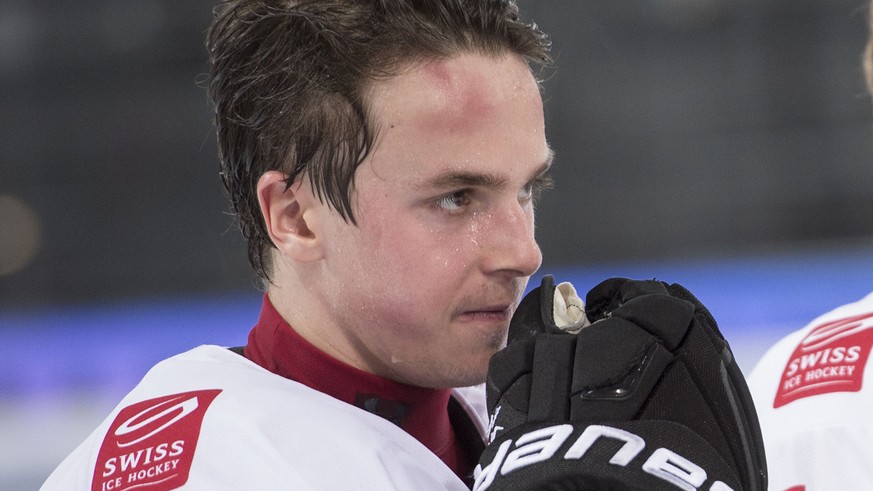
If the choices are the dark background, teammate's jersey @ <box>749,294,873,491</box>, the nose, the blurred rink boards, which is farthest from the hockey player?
the dark background

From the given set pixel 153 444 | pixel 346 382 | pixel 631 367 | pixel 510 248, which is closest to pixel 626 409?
pixel 631 367

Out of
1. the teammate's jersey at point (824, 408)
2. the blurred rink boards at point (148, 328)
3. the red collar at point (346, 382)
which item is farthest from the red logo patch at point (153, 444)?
the blurred rink boards at point (148, 328)

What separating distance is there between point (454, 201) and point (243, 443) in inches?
12.3

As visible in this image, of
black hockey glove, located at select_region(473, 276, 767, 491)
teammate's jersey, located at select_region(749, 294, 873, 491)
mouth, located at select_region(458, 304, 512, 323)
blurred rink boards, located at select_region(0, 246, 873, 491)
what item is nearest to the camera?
black hockey glove, located at select_region(473, 276, 767, 491)

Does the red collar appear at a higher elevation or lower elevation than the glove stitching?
lower

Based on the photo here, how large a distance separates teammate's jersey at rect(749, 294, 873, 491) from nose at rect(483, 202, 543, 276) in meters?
0.50

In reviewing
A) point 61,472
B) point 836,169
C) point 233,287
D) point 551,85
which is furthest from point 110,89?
point 61,472

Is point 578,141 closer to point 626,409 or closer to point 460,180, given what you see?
point 460,180

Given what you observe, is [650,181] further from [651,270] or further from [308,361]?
[308,361]

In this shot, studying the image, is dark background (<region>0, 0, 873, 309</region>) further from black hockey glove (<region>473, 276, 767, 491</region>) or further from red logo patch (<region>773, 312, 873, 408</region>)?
black hockey glove (<region>473, 276, 767, 491</region>)

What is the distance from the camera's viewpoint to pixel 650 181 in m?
3.59

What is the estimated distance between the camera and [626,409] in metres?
0.88

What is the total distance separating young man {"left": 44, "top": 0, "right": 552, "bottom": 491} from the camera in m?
1.07

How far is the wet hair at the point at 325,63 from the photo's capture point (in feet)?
3.73
